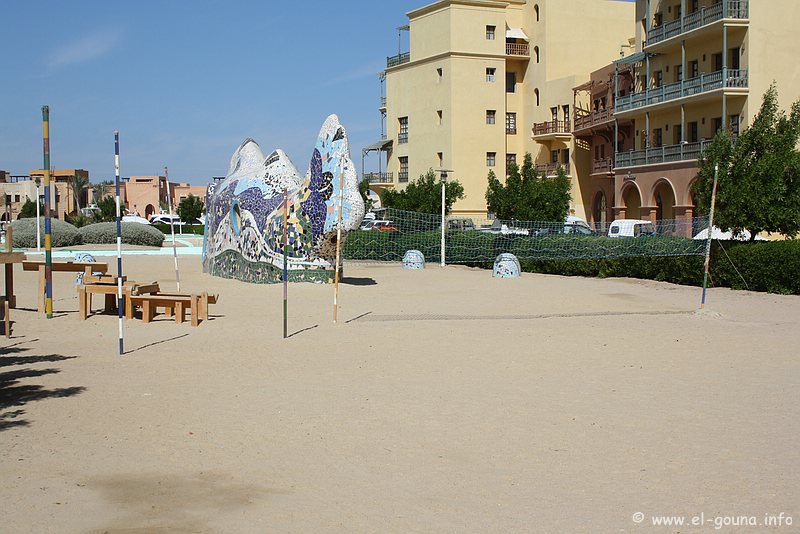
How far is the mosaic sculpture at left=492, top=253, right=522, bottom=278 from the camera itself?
28.1 m

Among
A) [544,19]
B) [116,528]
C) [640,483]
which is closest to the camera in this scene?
[116,528]

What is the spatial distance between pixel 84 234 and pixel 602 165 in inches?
1157

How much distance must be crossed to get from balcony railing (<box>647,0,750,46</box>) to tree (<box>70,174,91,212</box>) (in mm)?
71838

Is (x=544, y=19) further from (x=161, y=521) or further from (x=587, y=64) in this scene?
(x=161, y=521)

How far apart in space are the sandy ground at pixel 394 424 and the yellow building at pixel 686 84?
25.7m

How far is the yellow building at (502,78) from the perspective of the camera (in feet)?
198

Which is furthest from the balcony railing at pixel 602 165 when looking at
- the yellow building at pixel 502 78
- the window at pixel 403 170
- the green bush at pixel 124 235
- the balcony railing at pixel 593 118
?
the green bush at pixel 124 235

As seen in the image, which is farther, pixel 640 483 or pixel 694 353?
pixel 694 353

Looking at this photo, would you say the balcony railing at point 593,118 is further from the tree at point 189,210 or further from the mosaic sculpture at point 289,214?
the tree at point 189,210

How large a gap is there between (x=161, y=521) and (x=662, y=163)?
41887 mm

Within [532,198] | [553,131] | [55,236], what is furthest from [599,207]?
[55,236]

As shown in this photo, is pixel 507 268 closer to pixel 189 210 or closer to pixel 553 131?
pixel 553 131

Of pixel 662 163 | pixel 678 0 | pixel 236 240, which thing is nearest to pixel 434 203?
pixel 662 163

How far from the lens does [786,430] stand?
28.6 ft
